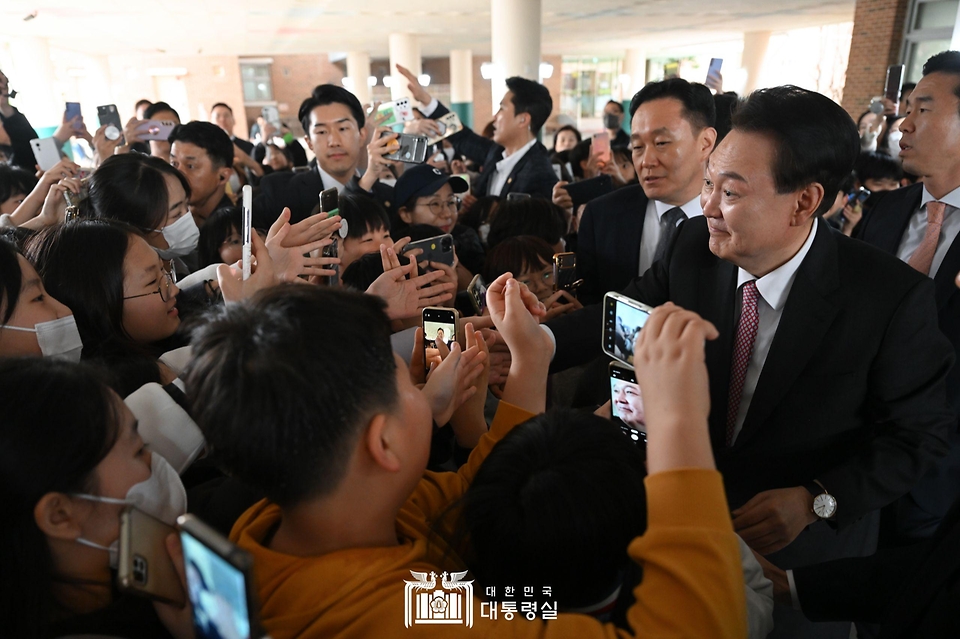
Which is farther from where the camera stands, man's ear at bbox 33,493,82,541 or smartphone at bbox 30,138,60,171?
smartphone at bbox 30,138,60,171

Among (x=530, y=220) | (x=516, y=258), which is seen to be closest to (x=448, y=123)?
(x=530, y=220)

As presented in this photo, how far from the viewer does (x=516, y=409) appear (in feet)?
3.68

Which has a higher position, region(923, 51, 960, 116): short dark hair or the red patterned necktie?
region(923, 51, 960, 116): short dark hair

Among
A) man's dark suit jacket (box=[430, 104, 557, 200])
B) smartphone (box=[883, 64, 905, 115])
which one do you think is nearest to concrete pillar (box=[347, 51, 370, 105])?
man's dark suit jacket (box=[430, 104, 557, 200])

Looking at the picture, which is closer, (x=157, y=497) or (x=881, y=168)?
(x=157, y=497)

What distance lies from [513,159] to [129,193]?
2.29 metres

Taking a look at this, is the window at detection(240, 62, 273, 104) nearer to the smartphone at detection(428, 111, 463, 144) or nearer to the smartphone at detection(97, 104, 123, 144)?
the smartphone at detection(97, 104, 123, 144)

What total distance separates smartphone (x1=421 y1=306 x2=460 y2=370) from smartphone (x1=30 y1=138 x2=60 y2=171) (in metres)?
2.76

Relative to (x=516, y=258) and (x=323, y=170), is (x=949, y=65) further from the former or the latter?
(x=323, y=170)

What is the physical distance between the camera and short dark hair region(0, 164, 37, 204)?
2.61 meters

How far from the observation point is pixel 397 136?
299cm

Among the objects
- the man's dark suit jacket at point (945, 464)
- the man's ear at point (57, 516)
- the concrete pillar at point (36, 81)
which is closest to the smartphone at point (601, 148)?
the man's dark suit jacket at point (945, 464)

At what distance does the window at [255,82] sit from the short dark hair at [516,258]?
1967cm

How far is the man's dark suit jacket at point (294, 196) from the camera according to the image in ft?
9.56
